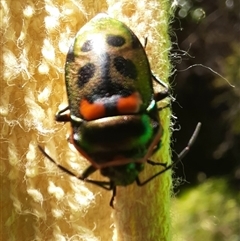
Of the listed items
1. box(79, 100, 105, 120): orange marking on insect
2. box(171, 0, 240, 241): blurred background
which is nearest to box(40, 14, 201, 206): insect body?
box(79, 100, 105, 120): orange marking on insect

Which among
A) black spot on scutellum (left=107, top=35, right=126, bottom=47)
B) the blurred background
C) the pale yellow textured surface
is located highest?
black spot on scutellum (left=107, top=35, right=126, bottom=47)

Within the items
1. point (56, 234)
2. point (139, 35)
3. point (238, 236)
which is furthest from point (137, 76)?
point (238, 236)

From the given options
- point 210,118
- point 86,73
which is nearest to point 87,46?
point 86,73

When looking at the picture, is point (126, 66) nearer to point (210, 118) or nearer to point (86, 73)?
point (86, 73)

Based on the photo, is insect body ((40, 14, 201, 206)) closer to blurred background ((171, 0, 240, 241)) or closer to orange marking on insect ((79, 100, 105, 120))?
orange marking on insect ((79, 100, 105, 120))

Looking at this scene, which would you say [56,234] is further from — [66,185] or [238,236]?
[238,236]

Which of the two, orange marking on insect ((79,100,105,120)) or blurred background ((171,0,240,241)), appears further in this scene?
blurred background ((171,0,240,241))
